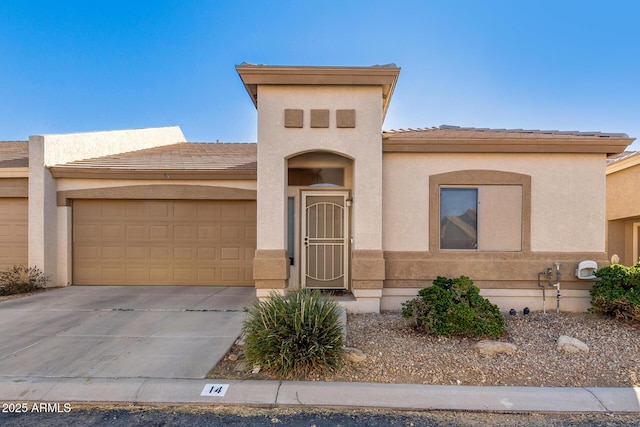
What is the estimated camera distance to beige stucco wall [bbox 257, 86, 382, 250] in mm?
6625

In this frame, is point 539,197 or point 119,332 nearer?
point 119,332

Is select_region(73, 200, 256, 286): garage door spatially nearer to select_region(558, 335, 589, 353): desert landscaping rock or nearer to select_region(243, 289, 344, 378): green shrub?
select_region(243, 289, 344, 378): green shrub

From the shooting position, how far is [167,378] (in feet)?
13.6

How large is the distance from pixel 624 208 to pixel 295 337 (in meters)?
11.6

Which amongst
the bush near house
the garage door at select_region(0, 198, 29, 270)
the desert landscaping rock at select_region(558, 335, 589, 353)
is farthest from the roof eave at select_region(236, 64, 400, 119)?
the garage door at select_region(0, 198, 29, 270)

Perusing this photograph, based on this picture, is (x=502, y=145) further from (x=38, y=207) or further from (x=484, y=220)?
(x=38, y=207)

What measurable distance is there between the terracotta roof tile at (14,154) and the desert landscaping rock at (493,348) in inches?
463

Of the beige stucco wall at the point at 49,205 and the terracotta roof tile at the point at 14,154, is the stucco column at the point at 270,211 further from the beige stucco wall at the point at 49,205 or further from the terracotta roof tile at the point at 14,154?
the terracotta roof tile at the point at 14,154

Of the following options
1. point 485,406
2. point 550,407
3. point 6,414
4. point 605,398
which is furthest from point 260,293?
point 605,398

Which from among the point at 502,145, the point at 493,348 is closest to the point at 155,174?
the point at 502,145

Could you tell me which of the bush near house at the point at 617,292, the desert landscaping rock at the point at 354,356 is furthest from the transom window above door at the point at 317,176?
the bush near house at the point at 617,292

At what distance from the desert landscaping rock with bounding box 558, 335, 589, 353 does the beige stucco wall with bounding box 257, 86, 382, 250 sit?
10.5ft

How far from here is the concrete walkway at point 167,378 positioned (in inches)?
147

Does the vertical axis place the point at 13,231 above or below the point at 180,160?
below
